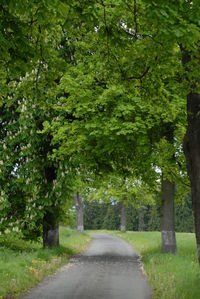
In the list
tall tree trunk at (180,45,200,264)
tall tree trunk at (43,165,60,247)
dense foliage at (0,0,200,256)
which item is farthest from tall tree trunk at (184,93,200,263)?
tall tree trunk at (43,165,60,247)

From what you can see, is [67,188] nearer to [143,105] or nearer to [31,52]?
[143,105]

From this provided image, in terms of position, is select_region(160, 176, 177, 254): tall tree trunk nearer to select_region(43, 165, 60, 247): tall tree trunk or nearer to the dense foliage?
the dense foliage

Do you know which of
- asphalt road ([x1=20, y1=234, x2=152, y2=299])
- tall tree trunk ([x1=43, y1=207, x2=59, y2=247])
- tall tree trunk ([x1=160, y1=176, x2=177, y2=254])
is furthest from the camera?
tall tree trunk ([x1=43, y1=207, x2=59, y2=247])

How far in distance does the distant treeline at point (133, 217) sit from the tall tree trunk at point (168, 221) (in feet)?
188

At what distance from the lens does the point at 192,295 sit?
8.88 metres

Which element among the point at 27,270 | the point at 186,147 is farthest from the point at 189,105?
the point at 27,270

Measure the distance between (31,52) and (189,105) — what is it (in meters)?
3.79

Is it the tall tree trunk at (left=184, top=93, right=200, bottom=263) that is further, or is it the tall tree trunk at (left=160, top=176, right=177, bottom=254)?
the tall tree trunk at (left=160, top=176, right=177, bottom=254)

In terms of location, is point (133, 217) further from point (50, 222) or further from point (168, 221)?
point (168, 221)

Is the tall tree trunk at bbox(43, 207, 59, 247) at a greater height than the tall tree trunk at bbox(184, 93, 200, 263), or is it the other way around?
the tall tree trunk at bbox(184, 93, 200, 263)

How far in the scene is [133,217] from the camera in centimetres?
9888

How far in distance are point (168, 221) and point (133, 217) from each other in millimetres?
80291

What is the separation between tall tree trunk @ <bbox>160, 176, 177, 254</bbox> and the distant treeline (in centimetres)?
5726

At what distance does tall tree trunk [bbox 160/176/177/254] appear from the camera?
19672 millimetres
